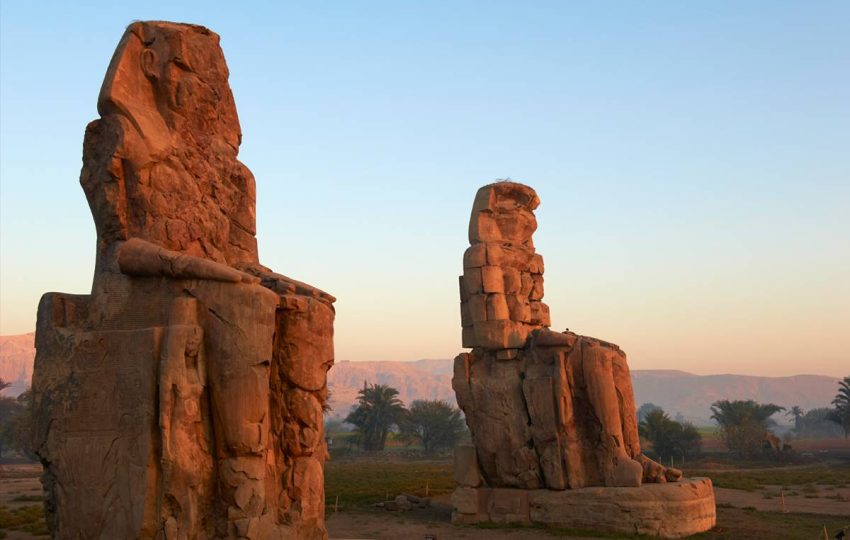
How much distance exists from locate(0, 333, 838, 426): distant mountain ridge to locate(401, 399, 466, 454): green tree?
104 meters

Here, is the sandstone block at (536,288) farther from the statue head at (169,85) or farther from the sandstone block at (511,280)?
the statue head at (169,85)

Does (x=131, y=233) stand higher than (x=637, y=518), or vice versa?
(x=131, y=233)

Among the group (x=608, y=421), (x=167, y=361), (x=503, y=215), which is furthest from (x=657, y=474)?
(x=167, y=361)

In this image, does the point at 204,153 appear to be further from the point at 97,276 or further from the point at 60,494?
the point at 60,494

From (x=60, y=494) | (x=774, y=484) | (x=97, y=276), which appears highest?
(x=97, y=276)

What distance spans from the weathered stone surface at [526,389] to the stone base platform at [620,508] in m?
0.05

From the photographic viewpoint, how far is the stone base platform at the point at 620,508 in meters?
11.5

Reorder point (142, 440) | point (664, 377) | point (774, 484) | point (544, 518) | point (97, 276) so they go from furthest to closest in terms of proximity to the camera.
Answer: point (664, 377), point (774, 484), point (544, 518), point (97, 276), point (142, 440)

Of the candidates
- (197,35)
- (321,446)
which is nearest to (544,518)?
(321,446)

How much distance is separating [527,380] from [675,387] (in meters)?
182

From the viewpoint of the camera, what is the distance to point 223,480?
21.5ft

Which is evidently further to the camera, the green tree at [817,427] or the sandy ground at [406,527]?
the green tree at [817,427]

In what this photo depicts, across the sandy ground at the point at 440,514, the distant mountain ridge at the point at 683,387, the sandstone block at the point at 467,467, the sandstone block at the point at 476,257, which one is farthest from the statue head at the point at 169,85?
the distant mountain ridge at the point at 683,387

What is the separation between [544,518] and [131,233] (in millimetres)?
8221
